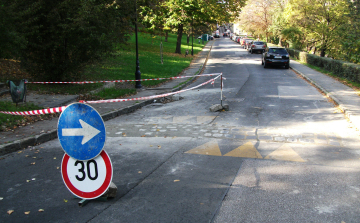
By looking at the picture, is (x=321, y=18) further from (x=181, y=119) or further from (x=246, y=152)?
(x=246, y=152)

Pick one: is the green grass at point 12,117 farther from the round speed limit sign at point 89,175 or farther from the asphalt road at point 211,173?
the round speed limit sign at point 89,175

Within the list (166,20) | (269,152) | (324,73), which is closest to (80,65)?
(269,152)

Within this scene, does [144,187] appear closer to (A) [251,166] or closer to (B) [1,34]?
(A) [251,166]

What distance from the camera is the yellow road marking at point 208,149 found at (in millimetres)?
6539

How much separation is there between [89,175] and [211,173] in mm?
2215

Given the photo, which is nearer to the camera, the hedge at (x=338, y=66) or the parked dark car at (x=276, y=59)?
the hedge at (x=338, y=66)

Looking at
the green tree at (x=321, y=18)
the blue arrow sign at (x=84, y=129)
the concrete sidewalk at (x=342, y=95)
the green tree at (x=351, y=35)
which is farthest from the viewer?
the green tree at (x=321, y=18)

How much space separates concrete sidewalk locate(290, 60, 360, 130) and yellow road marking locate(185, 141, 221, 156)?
432cm

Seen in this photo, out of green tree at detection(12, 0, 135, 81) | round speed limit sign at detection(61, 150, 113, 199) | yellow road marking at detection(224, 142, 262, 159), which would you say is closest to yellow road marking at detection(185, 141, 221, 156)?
yellow road marking at detection(224, 142, 262, 159)

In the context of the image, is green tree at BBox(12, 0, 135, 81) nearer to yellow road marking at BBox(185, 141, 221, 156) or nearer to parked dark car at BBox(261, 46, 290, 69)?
yellow road marking at BBox(185, 141, 221, 156)

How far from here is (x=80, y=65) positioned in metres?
14.0

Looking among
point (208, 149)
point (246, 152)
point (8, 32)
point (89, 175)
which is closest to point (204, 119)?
point (208, 149)

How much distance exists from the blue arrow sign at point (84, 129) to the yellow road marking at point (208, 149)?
3.02m

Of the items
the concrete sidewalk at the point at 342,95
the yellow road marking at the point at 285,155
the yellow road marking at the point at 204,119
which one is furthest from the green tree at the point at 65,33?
the concrete sidewalk at the point at 342,95
